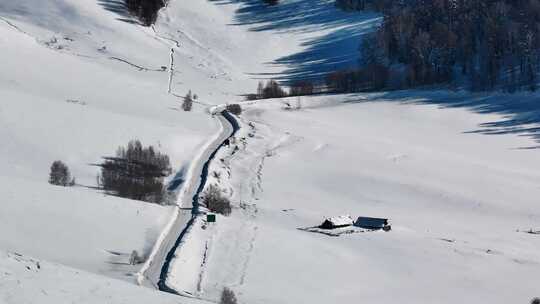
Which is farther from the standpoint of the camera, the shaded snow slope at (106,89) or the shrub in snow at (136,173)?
the shrub in snow at (136,173)

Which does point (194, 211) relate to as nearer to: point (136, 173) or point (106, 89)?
point (136, 173)

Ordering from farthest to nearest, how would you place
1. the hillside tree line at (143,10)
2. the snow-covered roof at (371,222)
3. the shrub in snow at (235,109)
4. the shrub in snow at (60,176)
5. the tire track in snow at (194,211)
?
the hillside tree line at (143,10)
the shrub in snow at (235,109)
the snow-covered roof at (371,222)
the shrub in snow at (60,176)
the tire track in snow at (194,211)

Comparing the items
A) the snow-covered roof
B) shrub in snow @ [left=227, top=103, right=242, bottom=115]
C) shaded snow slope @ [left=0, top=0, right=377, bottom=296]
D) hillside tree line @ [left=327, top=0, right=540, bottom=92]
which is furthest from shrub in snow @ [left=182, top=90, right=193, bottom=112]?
the snow-covered roof

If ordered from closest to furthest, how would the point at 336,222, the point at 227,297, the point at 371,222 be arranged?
the point at 227,297
the point at 336,222
the point at 371,222

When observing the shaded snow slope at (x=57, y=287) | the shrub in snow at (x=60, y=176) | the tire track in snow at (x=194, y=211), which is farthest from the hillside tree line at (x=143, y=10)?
the shaded snow slope at (x=57, y=287)

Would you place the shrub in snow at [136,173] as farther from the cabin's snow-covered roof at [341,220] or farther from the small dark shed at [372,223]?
the small dark shed at [372,223]

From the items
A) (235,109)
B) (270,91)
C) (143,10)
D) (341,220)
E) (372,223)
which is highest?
(143,10)

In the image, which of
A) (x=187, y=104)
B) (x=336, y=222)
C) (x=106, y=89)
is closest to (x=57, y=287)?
(x=336, y=222)
